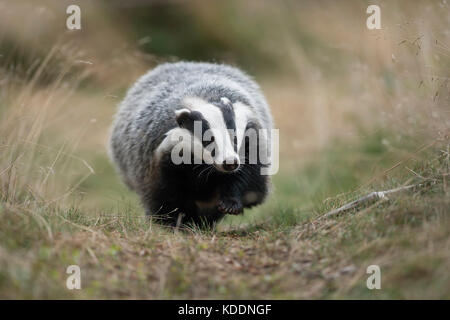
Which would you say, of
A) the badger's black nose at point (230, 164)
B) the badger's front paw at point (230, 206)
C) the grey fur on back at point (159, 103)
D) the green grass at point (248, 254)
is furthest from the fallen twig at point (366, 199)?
the grey fur on back at point (159, 103)

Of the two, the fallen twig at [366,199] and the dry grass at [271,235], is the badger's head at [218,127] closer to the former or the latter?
the dry grass at [271,235]

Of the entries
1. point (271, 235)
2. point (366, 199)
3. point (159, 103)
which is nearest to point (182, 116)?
point (159, 103)

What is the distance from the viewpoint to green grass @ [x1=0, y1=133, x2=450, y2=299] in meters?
2.37

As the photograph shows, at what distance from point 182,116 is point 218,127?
0.30 meters

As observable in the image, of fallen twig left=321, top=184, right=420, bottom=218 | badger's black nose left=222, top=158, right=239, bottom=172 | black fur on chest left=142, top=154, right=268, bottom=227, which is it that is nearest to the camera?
fallen twig left=321, top=184, right=420, bottom=218

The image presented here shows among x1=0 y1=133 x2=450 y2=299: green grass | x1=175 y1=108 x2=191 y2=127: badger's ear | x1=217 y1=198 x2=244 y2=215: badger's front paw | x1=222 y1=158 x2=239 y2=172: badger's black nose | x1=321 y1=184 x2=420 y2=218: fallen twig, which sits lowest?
x1=0 y1=133 x2=450 y2=299: green grass

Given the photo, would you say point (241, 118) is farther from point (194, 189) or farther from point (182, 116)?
point (194, 189)

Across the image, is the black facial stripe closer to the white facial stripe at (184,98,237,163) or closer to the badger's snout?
the white facial stripe at (184,98,237,163)

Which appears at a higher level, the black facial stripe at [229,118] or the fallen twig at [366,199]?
the black facial stripe at [229,118]

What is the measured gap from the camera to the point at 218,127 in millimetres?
3371

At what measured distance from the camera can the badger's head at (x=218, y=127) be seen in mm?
3297

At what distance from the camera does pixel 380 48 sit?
6.93 meters

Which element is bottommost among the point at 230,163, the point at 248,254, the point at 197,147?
the point at 248,254

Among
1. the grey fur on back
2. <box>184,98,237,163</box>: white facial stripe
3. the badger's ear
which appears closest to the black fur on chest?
the grey fur on back
